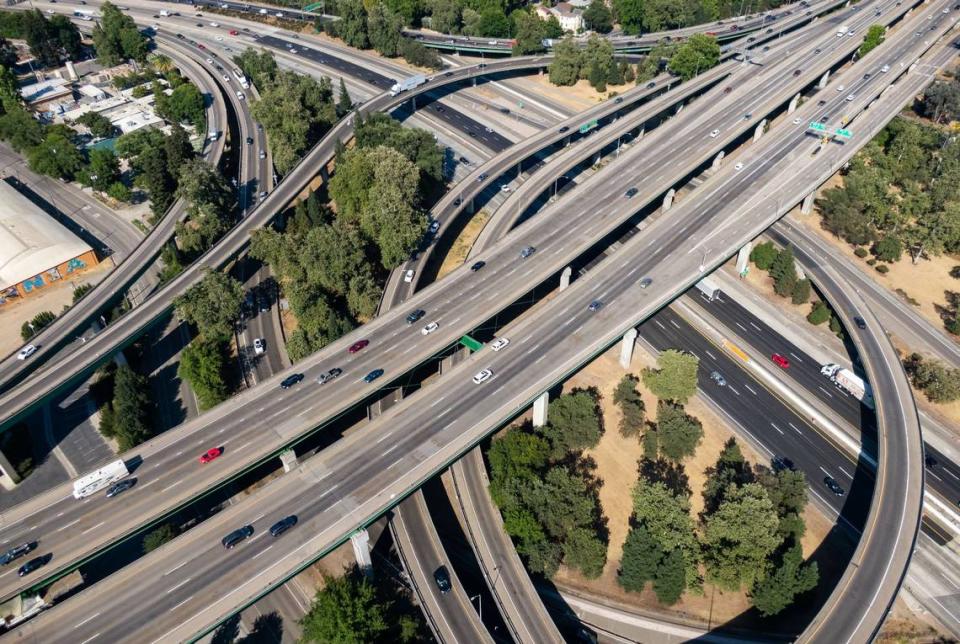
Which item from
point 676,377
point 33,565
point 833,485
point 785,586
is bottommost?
point 33,565

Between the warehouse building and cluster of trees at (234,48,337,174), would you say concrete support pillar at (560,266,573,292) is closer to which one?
cluster of trees at (234,48,337,174)

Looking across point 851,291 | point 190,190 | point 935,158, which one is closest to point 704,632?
point 851,291

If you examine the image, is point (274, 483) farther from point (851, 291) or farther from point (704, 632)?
point (851, 291)

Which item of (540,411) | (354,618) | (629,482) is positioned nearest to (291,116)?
(540,411)

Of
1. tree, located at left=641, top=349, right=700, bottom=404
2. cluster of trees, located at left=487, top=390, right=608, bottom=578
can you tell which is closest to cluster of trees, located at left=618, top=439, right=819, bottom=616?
cluster of trees, located at left=487, top=390, right=608, bottom=578

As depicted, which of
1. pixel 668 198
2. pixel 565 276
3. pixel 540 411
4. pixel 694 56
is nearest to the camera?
pixel 540 411

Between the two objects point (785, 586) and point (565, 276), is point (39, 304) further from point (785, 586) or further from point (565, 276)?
point (785, 586)
